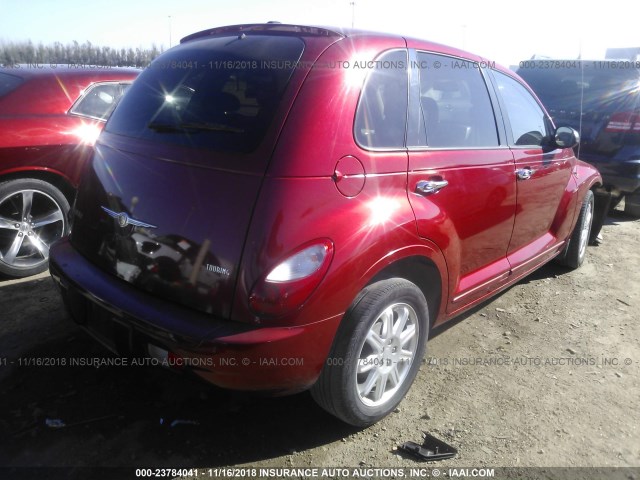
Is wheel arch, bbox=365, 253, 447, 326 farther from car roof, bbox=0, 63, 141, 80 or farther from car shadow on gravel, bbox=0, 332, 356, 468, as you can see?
car roof, bbox=0, 63, 141, 80

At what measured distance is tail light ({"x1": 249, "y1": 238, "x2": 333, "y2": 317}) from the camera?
186 cm

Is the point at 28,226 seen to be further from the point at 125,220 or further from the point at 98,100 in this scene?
the point at 125,220

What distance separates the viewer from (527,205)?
346cm

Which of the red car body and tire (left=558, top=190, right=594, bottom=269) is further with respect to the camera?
tire (left=558, top=190, right=594, bottom=269)

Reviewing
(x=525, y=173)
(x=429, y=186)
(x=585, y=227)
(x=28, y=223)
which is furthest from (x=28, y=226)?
(x=585, y=227)

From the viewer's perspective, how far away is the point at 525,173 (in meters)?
3.33

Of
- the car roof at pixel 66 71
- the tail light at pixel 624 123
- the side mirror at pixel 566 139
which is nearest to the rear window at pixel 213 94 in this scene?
the car roof at pixel 66 71

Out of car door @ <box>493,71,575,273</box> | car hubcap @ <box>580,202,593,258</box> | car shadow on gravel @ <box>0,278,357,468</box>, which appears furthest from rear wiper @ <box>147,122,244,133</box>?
car hubcap @ <box>580,202,593,258</box>

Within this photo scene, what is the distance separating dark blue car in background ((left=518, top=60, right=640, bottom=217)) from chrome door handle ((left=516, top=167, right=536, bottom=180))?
Answer: 2.85 meters

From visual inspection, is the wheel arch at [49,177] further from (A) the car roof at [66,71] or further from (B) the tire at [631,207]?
(B) the tire at [631,207]

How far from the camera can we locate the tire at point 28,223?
3.79 m

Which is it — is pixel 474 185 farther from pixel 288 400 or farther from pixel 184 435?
pixel 184 435

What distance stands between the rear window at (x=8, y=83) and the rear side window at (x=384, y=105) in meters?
3.29

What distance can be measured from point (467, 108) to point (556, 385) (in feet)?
5.77
